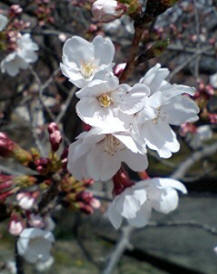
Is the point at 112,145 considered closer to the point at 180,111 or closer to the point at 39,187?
the point at 180,111

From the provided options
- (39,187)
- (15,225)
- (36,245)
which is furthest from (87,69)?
(36,245)

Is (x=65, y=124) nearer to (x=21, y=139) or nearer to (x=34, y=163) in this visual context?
(x=21, y=139)

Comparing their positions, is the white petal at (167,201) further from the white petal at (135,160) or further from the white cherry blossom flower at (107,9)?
the white cherry blossom flower at (107,9)

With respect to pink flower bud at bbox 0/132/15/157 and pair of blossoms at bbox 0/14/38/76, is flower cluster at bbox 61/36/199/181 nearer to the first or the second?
pink flower bud at bbox 0/132/15/157

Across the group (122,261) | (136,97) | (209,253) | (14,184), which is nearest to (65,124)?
(122,261)

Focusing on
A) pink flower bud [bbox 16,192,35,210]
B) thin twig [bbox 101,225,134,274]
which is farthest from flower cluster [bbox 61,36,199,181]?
thin twig [bbox 101,225,134,274]

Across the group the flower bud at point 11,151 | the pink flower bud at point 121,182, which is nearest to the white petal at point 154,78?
the pink flower bud at point 121,182
